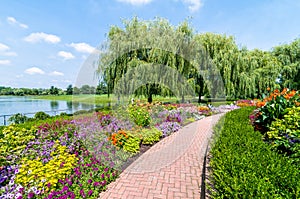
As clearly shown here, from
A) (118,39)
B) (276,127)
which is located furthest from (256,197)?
(118,39)

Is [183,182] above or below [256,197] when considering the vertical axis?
below

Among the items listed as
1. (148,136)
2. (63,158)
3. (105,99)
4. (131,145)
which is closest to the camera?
(63,158)

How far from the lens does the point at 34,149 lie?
3.65m

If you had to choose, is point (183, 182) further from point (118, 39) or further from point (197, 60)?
point (197, 60)

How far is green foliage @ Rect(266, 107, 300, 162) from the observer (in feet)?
8.86

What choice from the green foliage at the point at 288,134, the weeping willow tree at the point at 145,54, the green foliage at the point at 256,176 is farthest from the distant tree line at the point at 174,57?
the green foliage at the point at 256,176

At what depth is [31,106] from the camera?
17828mm

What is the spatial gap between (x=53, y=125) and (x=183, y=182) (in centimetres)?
421

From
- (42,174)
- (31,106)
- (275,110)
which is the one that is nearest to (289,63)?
(275,110)

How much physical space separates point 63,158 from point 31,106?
18.7 meters

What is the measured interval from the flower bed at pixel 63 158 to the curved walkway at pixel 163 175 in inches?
10.6

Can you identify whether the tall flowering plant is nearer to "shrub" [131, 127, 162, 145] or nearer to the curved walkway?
the curved walkway

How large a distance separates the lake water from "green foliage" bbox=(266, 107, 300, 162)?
22.9 ft

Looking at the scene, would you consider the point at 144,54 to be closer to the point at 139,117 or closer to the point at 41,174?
the point at 139,117
